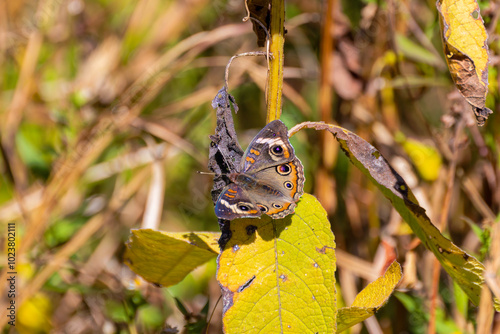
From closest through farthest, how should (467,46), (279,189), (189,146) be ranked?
(467,46), (279,189), (189,146)

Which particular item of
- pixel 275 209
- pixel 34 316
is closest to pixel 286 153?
pixel 275 209

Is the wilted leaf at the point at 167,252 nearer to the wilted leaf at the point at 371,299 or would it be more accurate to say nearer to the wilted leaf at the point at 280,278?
the wilted leaf at the point at 280,278

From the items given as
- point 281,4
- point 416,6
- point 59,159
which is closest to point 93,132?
point 59,159

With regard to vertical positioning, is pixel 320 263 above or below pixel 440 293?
above

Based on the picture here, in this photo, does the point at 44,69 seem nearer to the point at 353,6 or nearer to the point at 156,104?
the point at 156,104

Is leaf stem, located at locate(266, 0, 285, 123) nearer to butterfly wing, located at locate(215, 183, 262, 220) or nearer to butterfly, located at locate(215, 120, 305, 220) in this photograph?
butterfly, located at locate(215, 120, 305, 220)

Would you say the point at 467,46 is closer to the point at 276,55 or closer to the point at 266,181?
the point at 276,55

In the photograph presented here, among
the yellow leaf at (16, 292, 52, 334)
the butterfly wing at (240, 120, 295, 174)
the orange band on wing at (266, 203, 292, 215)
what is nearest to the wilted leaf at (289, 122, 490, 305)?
the butterfly wing at (240, 120, 295, 174)
